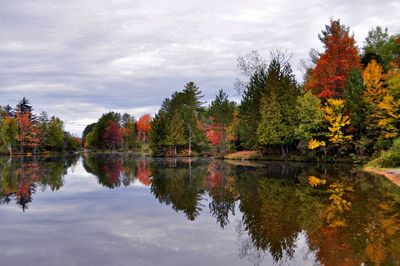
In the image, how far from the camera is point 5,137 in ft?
282

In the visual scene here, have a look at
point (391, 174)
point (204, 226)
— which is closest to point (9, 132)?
point (391, 174)

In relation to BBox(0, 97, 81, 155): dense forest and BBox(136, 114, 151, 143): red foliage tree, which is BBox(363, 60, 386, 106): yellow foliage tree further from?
BBox(136, 114, 151, 143): red foliage tree

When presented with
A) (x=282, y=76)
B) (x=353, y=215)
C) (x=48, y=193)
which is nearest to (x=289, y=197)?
(x=353, y=215)

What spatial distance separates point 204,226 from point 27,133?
85.3 metres

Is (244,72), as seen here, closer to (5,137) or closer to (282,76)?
(282,76)

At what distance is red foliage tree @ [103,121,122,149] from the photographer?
12742cm

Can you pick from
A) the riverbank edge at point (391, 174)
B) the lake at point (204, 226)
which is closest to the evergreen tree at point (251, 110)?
the riverbank edge at point (391, 174)

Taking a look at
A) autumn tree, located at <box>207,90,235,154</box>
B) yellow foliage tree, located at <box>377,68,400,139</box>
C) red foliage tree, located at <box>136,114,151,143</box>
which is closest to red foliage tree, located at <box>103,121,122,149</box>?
red foliage tree, located at <box>136,114,151,143</box>

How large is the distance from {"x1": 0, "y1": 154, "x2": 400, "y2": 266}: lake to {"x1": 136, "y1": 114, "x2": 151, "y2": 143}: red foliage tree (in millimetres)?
103765

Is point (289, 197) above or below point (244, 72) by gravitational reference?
below

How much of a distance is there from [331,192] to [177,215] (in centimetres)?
866

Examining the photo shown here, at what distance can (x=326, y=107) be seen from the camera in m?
43.5

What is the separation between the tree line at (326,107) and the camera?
4056 cm

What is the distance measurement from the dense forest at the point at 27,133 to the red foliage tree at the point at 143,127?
96.2 feet
